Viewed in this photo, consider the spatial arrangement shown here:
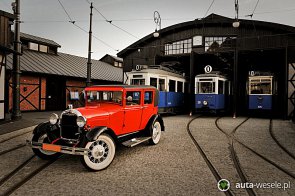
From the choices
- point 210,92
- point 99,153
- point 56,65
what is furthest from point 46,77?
point 99,153

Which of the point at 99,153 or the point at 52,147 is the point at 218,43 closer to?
the point at 99,153

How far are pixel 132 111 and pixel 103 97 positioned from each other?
88 centimetres

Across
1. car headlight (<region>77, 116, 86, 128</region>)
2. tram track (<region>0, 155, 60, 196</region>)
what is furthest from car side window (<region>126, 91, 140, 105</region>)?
tram track (<region>0, 155, 60, 196</region>)

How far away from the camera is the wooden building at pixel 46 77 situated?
54.5 feet

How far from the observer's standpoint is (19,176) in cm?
420

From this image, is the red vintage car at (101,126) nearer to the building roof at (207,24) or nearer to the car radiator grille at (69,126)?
the car radiator grille at (69,126)

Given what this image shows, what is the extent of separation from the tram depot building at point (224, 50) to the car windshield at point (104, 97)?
40.5 ft

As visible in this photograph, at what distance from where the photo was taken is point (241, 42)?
2005cm

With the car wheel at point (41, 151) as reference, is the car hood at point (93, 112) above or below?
above

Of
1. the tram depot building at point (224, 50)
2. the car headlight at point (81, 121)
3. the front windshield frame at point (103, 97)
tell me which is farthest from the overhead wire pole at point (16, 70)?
the tram depot building at point (224, 50)

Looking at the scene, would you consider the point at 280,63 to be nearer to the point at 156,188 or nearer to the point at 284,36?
the point at 284,36

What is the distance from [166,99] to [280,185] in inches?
445

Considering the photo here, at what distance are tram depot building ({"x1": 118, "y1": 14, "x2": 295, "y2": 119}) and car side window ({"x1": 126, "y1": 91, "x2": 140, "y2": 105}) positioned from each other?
38.5 ft

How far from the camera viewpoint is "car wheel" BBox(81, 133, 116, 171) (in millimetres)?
4395
